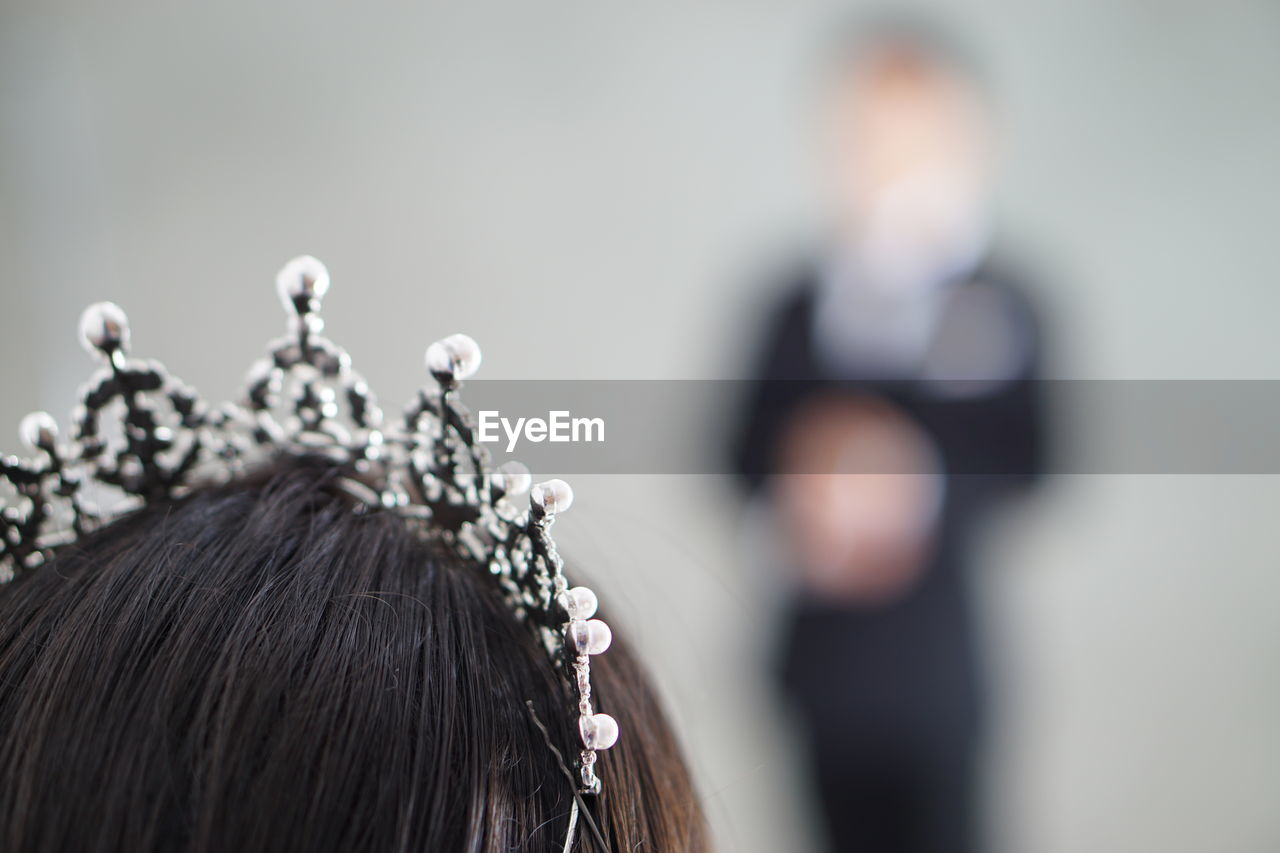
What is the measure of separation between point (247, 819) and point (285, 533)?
13 cm

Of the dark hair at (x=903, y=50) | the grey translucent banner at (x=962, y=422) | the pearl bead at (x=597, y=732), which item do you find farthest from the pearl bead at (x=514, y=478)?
the dark hair at (x=903, y=50)

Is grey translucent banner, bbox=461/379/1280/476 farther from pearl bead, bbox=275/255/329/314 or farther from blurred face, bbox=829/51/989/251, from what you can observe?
pearl bead, bbox=275/255/329/314

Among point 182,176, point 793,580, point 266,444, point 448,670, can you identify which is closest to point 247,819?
point 448,670

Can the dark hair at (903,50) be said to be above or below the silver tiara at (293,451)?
above

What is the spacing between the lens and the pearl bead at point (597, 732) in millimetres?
350

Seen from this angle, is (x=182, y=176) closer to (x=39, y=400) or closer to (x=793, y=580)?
(x=39, y=400)

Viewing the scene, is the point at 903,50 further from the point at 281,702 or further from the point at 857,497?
the point at 281,702

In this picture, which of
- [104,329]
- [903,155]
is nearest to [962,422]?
[903,155]

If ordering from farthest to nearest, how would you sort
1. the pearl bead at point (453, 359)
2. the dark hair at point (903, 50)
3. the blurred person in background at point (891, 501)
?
the dark hair at point (903, 50) → the blurred person in background at point (891, 501) → the pearl bead at point (453, 359)

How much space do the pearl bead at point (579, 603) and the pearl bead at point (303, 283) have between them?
222 mm

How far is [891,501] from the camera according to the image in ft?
5.09

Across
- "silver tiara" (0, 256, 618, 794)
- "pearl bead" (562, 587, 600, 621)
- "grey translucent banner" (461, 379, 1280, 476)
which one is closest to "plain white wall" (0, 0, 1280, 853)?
"grey translucent banner" (461, 379, 1280, 476)

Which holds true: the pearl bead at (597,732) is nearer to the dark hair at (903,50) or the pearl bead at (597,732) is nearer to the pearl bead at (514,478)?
the pearl bead at (514,478)

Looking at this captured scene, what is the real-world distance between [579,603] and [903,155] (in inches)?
64.2
